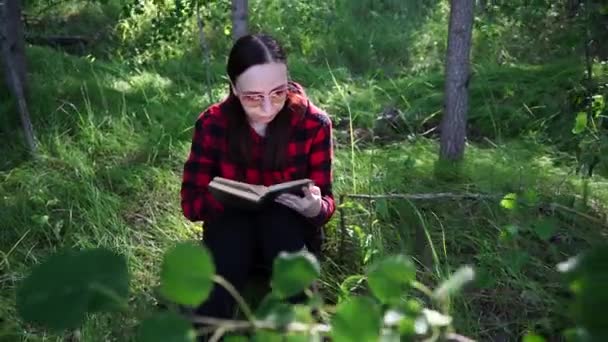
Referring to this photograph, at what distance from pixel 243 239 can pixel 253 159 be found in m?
0.27

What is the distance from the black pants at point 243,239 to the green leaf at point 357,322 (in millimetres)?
1590

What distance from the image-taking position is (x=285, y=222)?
2098 millimetres

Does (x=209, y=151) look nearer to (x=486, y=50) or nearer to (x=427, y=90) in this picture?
(x=427, y=90)

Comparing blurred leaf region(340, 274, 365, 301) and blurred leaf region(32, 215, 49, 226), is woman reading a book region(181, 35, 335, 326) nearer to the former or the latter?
blurred leaf region(340, 274, 365, 301)

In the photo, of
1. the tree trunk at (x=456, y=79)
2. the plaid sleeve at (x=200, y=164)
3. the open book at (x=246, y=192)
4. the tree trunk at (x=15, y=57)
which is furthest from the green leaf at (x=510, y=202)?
the tree trunk at (x=15, y=57)

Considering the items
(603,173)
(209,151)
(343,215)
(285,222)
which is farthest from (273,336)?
(603,173)

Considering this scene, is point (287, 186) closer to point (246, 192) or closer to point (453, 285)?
point (246, 192)

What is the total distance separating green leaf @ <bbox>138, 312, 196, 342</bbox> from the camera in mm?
428

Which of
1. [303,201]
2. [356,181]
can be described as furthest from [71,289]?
[356,181]

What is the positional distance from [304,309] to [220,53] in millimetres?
5129

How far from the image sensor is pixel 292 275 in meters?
0.49

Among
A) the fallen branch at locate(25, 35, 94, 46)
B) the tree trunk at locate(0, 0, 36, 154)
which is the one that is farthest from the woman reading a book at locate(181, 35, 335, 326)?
the fallen branch at locate(25, 35, 94, 46)

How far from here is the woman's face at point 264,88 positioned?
205cm

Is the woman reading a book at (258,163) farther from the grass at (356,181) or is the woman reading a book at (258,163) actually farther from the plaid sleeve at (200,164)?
the grass at (356,181)
